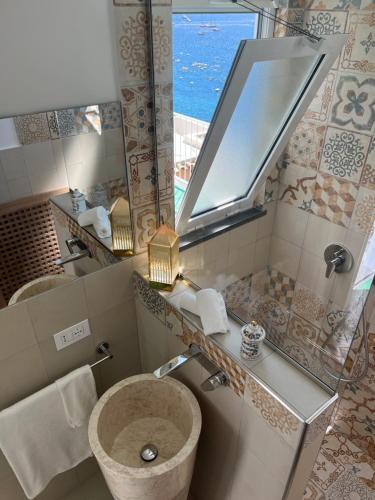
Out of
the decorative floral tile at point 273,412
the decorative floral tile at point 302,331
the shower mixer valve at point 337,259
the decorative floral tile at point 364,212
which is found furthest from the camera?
the shower mixer valve at point 337,259

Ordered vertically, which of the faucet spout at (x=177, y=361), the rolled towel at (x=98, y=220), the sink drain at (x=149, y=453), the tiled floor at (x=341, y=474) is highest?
the rolled towel at (x=98, y=220)

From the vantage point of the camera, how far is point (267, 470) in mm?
1300

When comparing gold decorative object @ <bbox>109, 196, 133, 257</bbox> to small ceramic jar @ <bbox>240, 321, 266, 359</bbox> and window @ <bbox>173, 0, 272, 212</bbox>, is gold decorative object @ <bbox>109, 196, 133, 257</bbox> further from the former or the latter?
small ceramic jar @ <bbox>240, 321, 266, 359</bbox>

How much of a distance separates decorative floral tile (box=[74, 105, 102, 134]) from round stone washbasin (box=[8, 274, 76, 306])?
A: 521mm

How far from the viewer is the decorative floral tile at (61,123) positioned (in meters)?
1.19

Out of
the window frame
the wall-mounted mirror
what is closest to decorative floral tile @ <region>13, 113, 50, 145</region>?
the wall-mounted mirror

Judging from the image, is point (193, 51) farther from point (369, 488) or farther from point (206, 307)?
point (369, 488)

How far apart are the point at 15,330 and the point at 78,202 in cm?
50

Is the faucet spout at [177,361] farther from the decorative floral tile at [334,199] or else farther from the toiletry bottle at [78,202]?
the decorative floral tile at [334,199]

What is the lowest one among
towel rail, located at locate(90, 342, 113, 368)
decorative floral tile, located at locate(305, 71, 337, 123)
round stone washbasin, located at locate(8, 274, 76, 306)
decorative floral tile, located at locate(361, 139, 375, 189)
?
towel rail, located at locate(90, 342, 113, 368)

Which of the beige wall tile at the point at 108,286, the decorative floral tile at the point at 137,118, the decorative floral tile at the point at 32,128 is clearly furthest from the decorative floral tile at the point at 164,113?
the beige wall tile at the point at 108,286

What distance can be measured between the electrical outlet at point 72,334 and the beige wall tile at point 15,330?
0.10 metres

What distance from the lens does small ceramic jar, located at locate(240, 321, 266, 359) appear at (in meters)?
1.22

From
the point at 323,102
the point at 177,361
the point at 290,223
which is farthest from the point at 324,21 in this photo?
the point at 177,361
